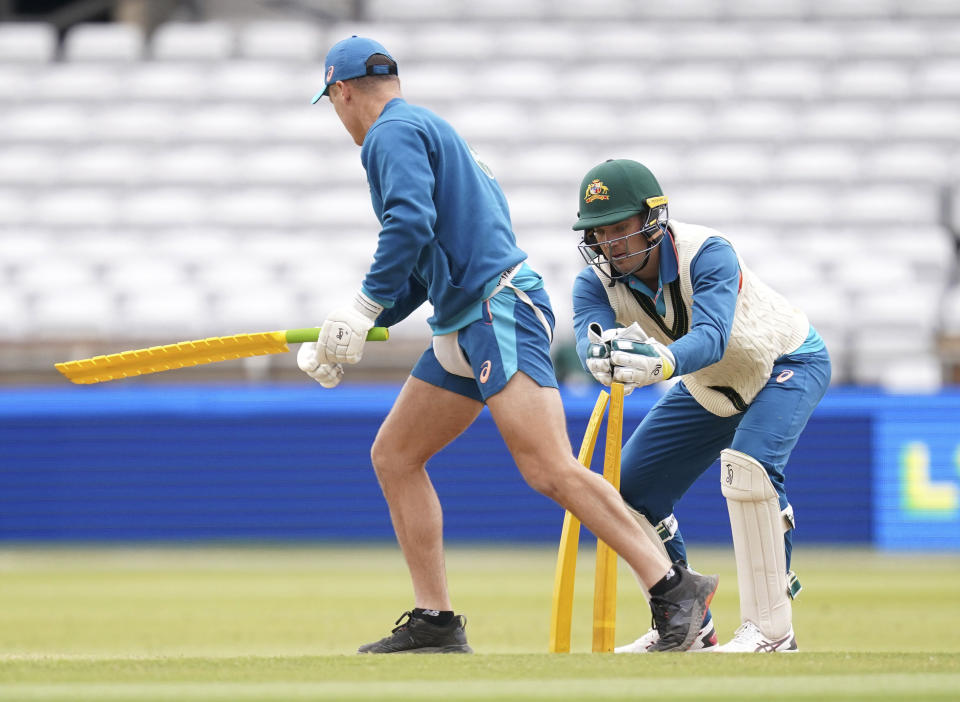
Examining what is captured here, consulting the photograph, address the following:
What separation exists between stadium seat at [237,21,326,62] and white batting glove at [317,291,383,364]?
47.2 ft

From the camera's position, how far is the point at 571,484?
4.79m

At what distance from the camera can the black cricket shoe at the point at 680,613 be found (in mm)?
4934

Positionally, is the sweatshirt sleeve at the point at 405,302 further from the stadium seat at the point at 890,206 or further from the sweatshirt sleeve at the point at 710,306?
the stadium seat at the point at 890,206

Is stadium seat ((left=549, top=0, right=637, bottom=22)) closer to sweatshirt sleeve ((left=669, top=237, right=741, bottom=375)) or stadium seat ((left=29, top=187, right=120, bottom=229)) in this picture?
stadium seat ((left=29, top=187, right=120, bottom=229))

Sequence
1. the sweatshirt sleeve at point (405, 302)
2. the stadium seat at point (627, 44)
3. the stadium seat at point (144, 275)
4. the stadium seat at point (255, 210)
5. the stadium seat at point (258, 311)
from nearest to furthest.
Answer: the sweatshirt sleeve at point (405, 302) → the stadium seat at point (258, 311) → the stadium seat at point (144, 275) → the stadium seat at point (255, 210) → the stadium seat at point (627, 44)

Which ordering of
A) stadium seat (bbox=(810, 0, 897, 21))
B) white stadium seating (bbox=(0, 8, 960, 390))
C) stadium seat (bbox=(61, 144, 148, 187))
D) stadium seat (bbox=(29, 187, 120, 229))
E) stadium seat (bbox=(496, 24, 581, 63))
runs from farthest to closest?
1. stadium seat (bbox=(810, 0, 897, 21))
2. stadium seat (bbox=(496, 24, 581, 63))
3. stadium seat (bbox=(61, 144, 148, 187))
4. stadium seat (bbox=(29, 187, 120, 229))
5. white stadium seating (bbox=(0, 8, 960, 390))

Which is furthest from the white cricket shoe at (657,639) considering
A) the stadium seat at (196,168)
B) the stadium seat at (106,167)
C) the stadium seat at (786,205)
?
the stadium seat at (106,167)

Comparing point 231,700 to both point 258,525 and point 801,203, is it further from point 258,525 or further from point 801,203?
point 801,203

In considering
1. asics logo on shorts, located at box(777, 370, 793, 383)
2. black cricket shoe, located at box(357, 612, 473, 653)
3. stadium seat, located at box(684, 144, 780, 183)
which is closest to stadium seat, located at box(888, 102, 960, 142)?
stadium seat, located at box(684, 144, 780, 183)

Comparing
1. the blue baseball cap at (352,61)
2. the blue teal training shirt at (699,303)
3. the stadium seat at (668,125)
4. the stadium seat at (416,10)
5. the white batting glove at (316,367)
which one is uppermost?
the stadium seat at (416,10)

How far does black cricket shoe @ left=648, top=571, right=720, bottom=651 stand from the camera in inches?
194

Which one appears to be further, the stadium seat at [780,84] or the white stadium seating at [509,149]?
the stadium seat at [780,84]

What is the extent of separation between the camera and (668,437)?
219 inches

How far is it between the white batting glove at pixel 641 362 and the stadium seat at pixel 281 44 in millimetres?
14638
